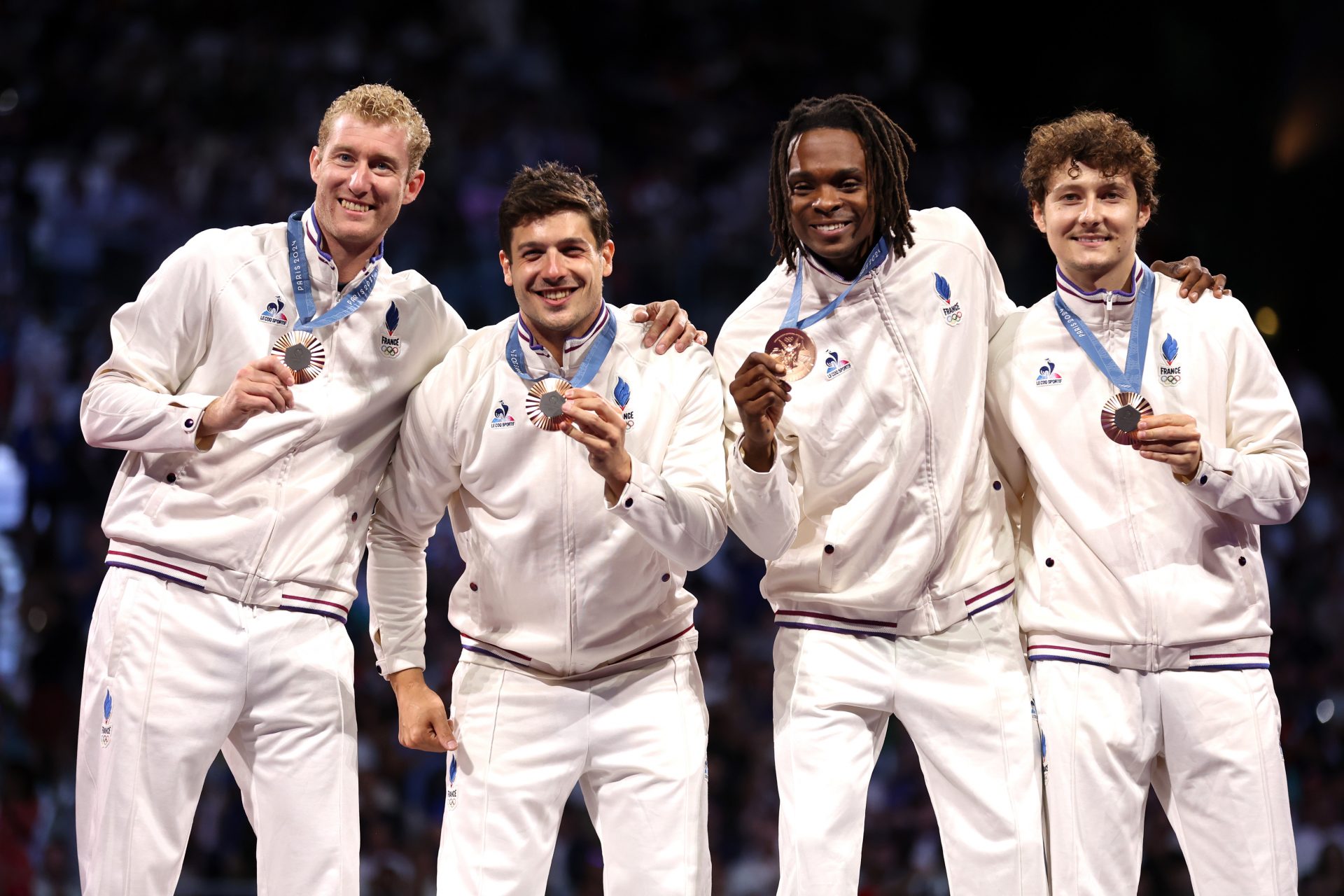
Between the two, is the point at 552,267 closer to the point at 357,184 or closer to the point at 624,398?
the point at 624,398

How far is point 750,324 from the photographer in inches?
156

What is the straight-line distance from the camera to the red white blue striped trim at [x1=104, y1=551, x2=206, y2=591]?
3.70m

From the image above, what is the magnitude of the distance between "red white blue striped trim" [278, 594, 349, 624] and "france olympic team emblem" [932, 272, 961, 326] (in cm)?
190

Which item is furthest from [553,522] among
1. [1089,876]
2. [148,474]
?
[1089,876]

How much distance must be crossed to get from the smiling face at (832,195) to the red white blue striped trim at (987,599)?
1007 mm

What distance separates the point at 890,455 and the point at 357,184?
168cm

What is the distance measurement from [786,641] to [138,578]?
5.84ft

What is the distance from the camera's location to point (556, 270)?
3762mm

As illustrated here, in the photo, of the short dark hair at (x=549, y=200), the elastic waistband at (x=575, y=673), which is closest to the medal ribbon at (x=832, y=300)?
the short dark hair at (x=549, y=200)

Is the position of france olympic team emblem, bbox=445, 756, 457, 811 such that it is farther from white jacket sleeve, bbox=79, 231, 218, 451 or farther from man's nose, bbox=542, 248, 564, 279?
man's nose, bbox=542, 248, 564, 279

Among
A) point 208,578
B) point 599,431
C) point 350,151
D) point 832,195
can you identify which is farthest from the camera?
point 350,151

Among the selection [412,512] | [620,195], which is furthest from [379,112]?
[620,195]

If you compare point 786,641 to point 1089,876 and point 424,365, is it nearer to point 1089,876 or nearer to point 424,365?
point 1089,876

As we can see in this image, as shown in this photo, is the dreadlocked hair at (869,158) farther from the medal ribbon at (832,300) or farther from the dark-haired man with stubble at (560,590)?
the dark-haired man with stubble at (560,590)
